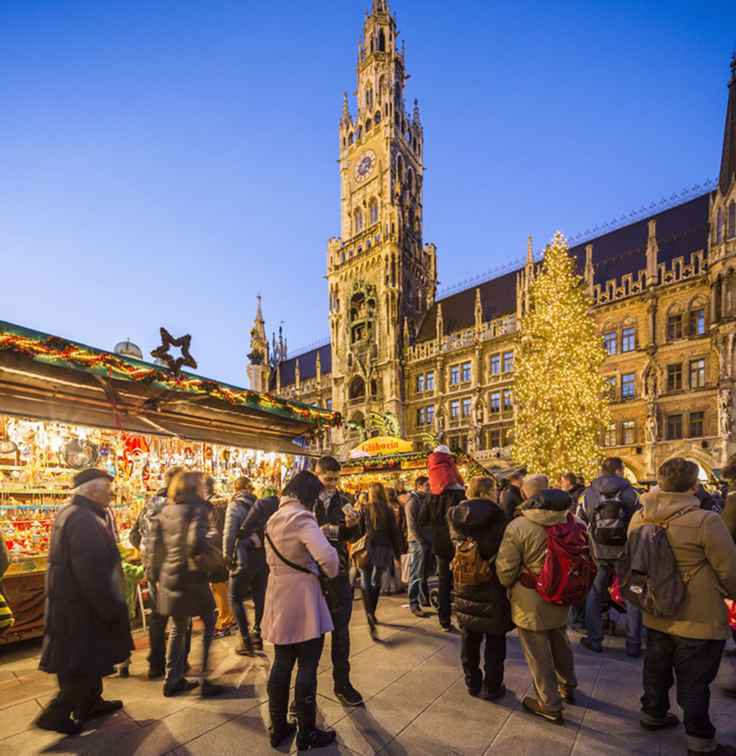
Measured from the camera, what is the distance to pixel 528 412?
70.0ft

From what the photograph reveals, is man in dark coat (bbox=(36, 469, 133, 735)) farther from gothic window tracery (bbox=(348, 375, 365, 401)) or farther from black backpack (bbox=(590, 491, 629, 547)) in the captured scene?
gothic window tracery (bbox=(348, 375, 365, 401))

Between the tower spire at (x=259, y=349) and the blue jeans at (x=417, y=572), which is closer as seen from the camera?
the blue jeans at (x=417, y=572)

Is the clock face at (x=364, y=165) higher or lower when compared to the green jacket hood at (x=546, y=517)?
higher

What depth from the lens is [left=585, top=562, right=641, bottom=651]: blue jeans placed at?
506cm

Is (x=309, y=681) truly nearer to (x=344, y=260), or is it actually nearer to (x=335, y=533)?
(x=335, y=533)

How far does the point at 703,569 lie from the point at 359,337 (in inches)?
1528

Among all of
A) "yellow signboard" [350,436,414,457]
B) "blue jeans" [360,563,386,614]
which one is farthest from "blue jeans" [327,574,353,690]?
"yellow signboard" [350,436,414,457]

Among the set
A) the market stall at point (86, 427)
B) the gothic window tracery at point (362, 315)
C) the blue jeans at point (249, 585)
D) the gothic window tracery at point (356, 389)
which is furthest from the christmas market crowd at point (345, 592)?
the gothic window tracery at point (362, 315)

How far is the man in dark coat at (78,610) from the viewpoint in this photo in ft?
11.1

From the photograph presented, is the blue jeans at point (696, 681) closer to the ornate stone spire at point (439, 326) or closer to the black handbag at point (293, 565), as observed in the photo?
the black handbag at point (293, 565)

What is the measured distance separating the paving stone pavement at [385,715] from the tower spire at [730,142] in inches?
1160

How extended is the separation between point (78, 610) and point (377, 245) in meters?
39.6

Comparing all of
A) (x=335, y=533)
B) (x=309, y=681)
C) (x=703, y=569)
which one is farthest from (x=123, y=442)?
(x=703, y=569)

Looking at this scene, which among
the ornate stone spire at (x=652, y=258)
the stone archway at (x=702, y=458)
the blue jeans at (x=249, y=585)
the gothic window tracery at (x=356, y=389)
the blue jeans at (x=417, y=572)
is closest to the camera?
the blue jeans at (x=249, y=585)
